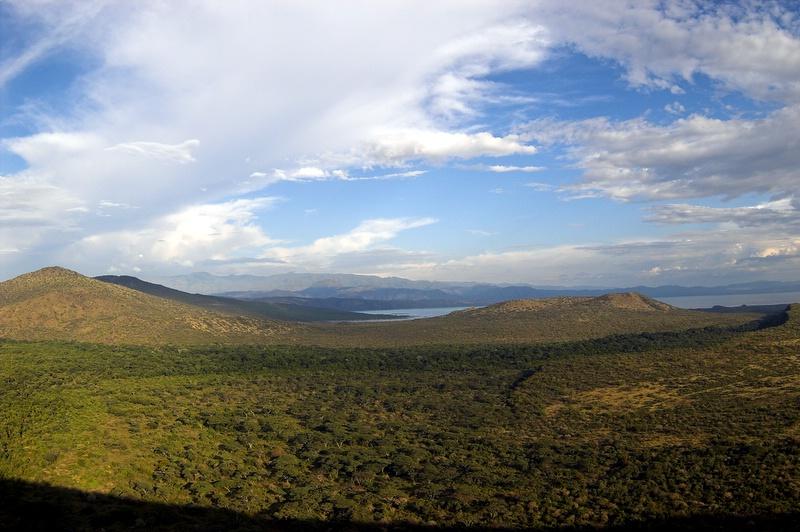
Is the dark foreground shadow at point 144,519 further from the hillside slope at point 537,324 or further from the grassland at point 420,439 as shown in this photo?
the hillside slope at point 537,324

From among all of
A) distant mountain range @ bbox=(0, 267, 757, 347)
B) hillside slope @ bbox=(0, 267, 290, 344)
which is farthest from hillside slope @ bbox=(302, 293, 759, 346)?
hillside slope @ bbox=(0, 267, 290, 344)

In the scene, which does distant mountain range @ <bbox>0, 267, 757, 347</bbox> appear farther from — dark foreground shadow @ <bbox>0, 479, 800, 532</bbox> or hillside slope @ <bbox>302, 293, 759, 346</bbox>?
dark foreground shadow @ <bbox>0, 479, 800, 532</bbox>

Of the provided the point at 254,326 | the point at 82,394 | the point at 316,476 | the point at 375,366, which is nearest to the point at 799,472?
the point at 316,476

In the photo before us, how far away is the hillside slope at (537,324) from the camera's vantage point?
119688mm

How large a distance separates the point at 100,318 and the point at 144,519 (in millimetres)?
101633

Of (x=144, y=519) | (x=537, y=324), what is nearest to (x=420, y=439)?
(x=144, y=519)

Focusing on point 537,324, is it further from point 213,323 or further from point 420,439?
point 420,439

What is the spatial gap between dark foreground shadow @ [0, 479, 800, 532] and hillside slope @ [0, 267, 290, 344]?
8082 centimetres

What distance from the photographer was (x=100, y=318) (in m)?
115

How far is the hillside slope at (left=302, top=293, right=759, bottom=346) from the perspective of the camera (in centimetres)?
11969

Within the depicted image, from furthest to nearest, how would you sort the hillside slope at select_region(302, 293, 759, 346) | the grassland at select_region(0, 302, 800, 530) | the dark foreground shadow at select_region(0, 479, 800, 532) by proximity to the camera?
the hillside slope at select_region(302, 293, 759, 346) < the grassland at select_region(0, 302, 800, 530) < the dark foreground shadow at select_region(0, 479, 800, 532)

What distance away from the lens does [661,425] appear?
4322 cm

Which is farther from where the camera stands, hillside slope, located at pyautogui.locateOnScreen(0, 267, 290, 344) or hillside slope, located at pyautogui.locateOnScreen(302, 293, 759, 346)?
hillside slope, located at pyautogui.locateOnScreen(302, 293, 759, 346)

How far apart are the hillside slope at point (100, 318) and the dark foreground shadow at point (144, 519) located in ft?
265
